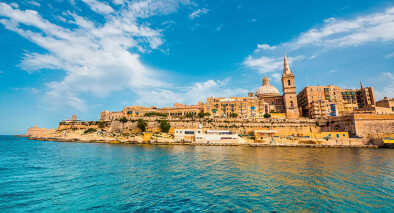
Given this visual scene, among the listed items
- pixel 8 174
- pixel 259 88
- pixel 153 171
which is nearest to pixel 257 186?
pixel 153 171

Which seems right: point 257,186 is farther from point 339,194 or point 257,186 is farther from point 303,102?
point 303,102

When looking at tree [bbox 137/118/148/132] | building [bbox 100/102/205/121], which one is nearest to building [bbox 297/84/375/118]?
building [bbox 100/102/205/121]

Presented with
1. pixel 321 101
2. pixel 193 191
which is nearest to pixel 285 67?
pixel 321 101

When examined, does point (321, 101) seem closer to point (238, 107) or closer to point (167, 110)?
point (238, 107)

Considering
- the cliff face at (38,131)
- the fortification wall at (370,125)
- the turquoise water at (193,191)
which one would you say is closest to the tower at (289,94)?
the fortification wall at (370,125)

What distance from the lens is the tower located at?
79188mm

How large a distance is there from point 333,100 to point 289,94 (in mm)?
15756

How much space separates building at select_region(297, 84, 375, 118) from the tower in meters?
4.82

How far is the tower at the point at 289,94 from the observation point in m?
79.2

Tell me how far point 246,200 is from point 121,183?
9676mm

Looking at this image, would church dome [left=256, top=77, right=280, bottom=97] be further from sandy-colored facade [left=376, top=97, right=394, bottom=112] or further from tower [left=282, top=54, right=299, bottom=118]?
sandy-colored facade [left=376, top=97, right=394, bottom=112]

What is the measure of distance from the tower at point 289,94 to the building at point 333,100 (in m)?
4.82

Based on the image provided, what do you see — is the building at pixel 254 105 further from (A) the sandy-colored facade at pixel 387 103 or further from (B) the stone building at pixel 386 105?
(A) the sandy-colored facade at pixel 387 103

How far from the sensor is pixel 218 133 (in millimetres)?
55812
